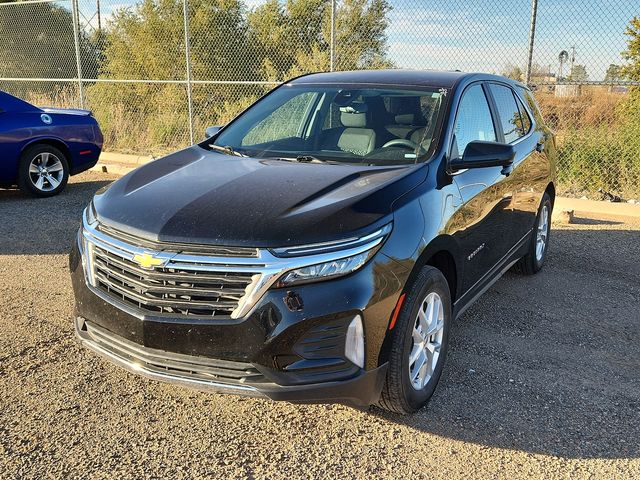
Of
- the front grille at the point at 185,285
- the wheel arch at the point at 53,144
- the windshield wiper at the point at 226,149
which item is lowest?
the wheel arch at the point at 53,144

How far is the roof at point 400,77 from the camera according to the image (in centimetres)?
418

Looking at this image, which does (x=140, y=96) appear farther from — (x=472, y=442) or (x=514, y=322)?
(x=472, y=442)

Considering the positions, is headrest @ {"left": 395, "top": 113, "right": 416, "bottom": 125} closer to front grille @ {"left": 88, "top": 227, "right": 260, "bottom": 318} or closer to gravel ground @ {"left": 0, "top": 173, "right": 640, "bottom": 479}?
gravel ground @ {"left": 0, "top": 173, "right": 640, "bottom": 479}

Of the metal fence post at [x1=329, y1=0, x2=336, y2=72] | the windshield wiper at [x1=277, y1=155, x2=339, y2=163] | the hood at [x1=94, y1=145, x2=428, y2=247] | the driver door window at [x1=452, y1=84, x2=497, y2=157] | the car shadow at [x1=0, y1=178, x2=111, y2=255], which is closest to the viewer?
the hood at [x1=94, y1=145, x2=428, y2=247]

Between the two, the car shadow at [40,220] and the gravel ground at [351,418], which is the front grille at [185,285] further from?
the car shadow at [40,220]

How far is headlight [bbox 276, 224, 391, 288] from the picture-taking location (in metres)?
→ 2.64

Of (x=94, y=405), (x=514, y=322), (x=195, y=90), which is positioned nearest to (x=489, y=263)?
(x=514, y=322)

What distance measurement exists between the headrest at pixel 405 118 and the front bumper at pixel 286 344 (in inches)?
55.5

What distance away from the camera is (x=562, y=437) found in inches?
122

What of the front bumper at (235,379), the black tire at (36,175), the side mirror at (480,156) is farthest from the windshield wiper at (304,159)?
the black tire at (36,175)

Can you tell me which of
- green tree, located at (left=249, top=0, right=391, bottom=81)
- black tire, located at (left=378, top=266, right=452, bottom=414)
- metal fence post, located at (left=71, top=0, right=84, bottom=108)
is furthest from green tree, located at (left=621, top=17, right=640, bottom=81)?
metal fence post, located at (left=71, top=0, right=84, bottom=108)

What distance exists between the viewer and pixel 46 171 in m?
8.73

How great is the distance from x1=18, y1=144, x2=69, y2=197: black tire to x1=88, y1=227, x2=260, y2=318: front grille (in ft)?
21.1

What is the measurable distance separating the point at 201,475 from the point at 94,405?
88 centimetres
